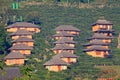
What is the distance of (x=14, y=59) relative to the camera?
11531cm

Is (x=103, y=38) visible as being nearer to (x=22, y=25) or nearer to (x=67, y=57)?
(x=67, y=57)

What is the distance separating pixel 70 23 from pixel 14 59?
2786 centimetres

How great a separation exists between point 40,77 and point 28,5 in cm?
5153

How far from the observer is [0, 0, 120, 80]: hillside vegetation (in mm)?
105250

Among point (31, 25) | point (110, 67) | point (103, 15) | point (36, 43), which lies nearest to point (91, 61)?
point (110, 67)

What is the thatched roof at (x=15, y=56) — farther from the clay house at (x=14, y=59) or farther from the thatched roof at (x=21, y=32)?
the thatched roof at (x=21, y=32)

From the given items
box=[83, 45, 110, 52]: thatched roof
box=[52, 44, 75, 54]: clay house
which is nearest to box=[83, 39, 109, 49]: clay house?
box=[83, 45, 110, 52]: thatched roof

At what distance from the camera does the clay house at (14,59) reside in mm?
114344

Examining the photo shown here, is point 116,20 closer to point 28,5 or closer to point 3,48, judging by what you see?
point 28,5

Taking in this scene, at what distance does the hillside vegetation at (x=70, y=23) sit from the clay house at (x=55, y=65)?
1.00 metres

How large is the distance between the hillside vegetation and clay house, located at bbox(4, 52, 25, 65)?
1466 millimetres

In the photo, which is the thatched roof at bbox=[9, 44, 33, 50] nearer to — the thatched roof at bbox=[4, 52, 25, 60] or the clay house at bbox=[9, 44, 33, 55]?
the clay house at bbox=[9, 44, 33, 55]

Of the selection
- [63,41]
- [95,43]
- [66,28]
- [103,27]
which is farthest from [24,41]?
[103,27]

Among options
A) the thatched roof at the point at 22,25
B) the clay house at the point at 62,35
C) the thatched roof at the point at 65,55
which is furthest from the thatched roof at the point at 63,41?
the thatched roof at the point at 22,25
